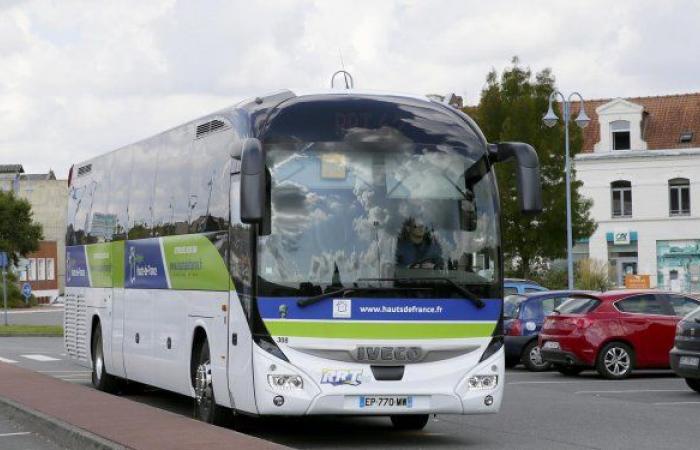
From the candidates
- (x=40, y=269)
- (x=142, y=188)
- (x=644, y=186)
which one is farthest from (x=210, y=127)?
(x=40, y=269)

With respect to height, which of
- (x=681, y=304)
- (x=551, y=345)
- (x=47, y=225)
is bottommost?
(x=551, y=345)

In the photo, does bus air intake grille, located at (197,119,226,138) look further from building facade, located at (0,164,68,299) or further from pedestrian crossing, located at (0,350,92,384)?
building facade, located at (0,164,68,299)

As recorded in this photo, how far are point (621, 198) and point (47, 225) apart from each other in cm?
6831

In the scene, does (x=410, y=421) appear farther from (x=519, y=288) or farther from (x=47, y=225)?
(x=47, y=225)

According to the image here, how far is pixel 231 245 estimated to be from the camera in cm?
1421

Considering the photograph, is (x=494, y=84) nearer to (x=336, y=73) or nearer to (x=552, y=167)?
(x=552, y=167)

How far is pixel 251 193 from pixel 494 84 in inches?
1595

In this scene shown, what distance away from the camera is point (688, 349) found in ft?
65.0

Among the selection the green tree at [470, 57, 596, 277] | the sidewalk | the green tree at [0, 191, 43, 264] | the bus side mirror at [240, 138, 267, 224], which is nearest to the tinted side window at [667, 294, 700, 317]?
the sidewalk

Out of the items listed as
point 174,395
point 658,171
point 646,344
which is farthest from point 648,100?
point 174,395

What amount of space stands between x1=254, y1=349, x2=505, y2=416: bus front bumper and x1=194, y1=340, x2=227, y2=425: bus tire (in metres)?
1.73

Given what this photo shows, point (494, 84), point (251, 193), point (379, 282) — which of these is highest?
point (494, 84)

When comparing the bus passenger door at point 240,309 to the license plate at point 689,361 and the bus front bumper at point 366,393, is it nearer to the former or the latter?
the bus front bumper at point 366,393

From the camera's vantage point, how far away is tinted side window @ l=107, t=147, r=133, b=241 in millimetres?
19953
